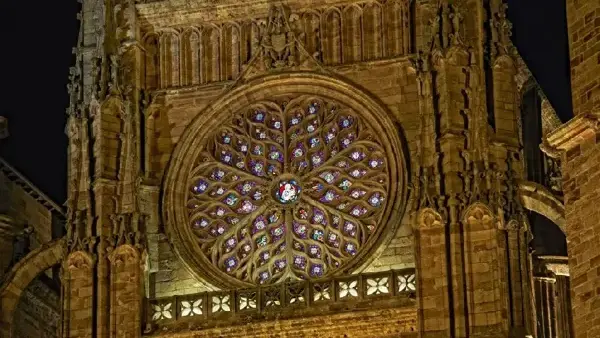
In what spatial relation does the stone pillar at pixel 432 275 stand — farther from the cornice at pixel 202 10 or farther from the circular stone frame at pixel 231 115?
the cornice at pixel 202 10

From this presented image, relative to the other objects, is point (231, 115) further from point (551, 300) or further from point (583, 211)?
point (583, 211)

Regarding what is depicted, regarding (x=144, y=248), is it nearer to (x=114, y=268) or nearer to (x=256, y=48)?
(x=114, y=268)

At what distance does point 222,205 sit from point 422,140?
4.65m

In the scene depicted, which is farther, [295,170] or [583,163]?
[295,170]

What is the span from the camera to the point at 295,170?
47719 millimetres

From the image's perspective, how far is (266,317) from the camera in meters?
45.8

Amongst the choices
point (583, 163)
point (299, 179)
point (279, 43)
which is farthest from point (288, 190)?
point (583, 163)

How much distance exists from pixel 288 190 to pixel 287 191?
0.09ft

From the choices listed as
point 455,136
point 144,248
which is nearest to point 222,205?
point 144,248

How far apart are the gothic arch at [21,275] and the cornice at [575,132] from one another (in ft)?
71.2

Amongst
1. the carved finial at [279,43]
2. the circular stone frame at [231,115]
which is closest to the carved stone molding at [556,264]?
the circular stone frame at [231,115]

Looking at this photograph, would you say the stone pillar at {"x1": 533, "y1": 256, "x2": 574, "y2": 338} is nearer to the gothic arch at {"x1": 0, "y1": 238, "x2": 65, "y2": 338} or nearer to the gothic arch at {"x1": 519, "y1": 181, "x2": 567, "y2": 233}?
the gothic arch at {"x1": 519, "y1": 181, "x2": 567, "y2": 233}

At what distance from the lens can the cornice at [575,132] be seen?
2784cm

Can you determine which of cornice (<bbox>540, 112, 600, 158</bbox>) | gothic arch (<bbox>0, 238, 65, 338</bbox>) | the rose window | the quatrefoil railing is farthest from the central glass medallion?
cornice (<bbox>540, 112, 600, 158</bbox>)
